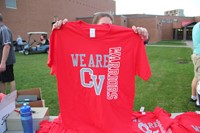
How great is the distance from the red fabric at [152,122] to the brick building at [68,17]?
760 cm

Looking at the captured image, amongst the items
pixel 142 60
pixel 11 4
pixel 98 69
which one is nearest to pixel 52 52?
pixel 98 69

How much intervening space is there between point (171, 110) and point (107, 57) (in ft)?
8.27

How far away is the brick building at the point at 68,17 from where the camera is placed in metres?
23.0

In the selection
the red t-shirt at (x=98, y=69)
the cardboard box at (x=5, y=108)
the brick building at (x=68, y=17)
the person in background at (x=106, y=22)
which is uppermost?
the brick building at (x=68, y=17)

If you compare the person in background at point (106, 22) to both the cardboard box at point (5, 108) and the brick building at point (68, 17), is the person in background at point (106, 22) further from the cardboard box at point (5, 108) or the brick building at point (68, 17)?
the brick building at point (68, 17)

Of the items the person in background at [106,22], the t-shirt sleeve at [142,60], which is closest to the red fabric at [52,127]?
the t-shirt sleeve at [142,60]

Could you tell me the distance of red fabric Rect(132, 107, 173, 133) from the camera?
130 inches

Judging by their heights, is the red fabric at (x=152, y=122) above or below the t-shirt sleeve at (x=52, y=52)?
below

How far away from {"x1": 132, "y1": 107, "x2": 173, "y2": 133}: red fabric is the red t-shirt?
551 mm

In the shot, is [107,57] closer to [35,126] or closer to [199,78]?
[35,126]

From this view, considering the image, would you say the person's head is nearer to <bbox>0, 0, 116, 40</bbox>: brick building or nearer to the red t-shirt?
the red t-shirt

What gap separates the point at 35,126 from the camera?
3393mm

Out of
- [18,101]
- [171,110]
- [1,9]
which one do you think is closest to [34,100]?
[18,101]

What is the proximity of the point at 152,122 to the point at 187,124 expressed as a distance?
1.59ft
